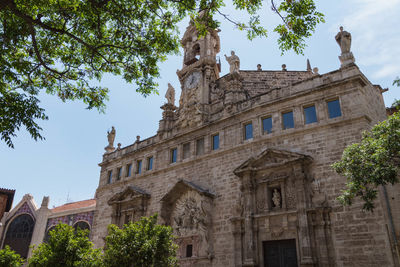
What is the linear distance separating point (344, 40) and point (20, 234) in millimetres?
30708

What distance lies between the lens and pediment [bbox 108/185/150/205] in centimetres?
2252

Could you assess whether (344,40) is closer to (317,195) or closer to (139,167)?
(317,195)

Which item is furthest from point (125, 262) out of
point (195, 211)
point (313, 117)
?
point (313, 117)

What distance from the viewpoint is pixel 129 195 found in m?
23.6

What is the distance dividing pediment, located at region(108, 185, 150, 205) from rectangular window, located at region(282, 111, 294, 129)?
10.4m

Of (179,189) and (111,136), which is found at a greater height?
(111,136)

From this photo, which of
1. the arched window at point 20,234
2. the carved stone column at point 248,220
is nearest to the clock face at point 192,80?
the carved stone column at point 248,220

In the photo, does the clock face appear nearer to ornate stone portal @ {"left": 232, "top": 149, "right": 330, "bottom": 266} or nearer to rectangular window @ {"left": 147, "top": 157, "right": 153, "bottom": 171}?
rectangular window @ {"left": 147, "top": 157, "right": 153, "bottom": 171}

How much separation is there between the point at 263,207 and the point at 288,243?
80.3 inches

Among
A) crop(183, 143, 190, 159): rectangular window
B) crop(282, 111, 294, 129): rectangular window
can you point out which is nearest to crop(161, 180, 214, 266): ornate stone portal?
crop(183, 143, 190, 159): rectangular window

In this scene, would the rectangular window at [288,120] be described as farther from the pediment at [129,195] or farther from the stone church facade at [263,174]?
the pediment at [129,195]

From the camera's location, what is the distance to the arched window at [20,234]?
29906 mm

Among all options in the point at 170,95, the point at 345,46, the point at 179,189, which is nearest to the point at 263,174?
the point at 179,189

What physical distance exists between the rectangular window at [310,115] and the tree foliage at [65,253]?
11.7m
